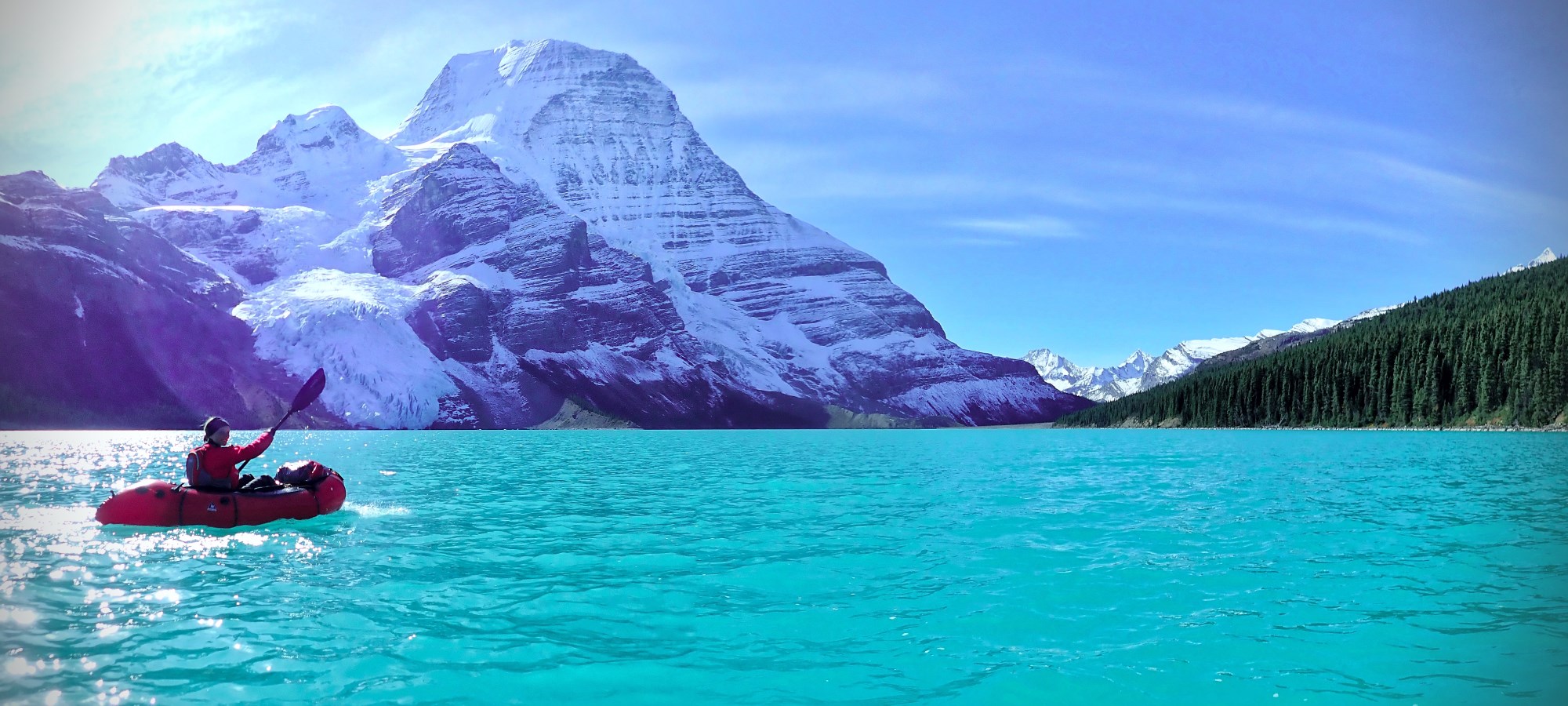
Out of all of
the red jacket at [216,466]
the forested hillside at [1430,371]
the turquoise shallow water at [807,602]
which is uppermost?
the forested hillside at [1430,371]

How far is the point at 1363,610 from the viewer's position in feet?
55.0

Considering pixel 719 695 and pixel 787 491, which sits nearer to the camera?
pixel 719 695

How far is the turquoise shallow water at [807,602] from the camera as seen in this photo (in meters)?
12.5

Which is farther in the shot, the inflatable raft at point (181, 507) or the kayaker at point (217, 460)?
the kayaker at point (217, 460)

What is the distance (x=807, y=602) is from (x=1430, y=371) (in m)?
149

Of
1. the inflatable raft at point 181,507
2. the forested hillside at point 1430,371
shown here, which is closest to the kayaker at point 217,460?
the inflatable raft at point 181,507

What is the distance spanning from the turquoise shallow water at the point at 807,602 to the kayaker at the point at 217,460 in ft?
6.04

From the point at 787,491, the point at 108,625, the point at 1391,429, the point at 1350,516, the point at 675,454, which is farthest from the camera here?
the point at 1391,429

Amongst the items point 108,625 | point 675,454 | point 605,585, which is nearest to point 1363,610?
point 605,585

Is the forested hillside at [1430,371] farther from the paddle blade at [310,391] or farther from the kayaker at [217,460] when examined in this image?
the kayaker at [217,460]

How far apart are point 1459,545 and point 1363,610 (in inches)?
390

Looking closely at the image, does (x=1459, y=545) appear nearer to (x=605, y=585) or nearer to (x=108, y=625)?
(x=605, y=585)

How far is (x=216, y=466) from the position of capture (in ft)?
92.8

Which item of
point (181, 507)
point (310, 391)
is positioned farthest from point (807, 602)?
point (310, 391)
